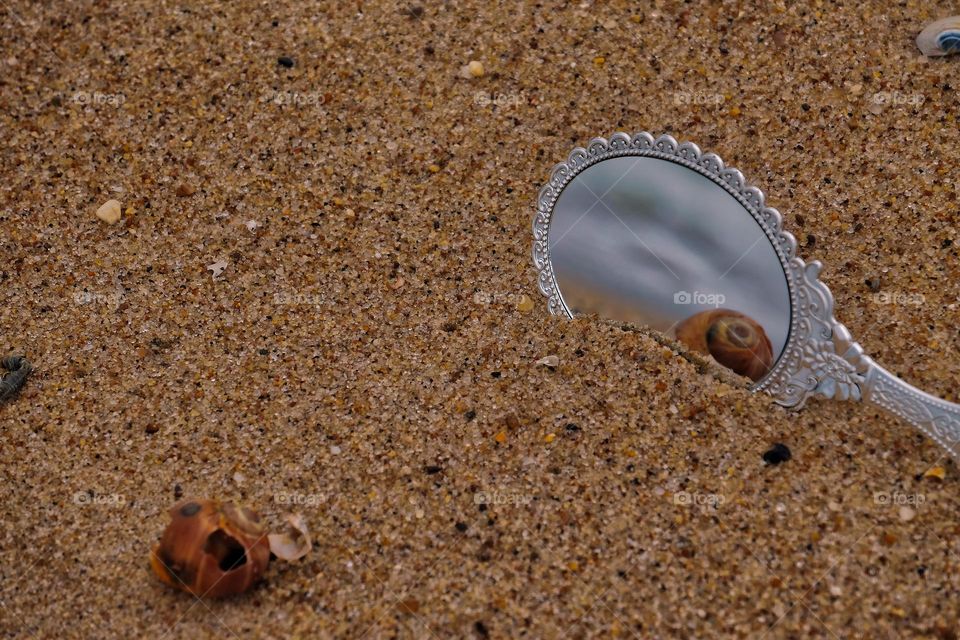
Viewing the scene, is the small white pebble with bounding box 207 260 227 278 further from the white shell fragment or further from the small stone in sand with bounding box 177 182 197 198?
the white shell fragment

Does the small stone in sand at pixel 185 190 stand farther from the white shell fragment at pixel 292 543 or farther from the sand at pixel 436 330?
the white shell fragment at pixel 292 543

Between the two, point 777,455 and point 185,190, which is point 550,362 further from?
point 185,190

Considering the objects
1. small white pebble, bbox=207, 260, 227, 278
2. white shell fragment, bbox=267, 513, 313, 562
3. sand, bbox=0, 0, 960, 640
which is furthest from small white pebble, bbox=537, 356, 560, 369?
small white pebble, bbox=207, 260, 227, 278

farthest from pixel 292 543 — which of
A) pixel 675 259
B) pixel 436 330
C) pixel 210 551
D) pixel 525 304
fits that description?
pixel 675 259

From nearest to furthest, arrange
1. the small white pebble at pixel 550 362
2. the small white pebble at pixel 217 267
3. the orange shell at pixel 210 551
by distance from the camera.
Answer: the orange shell at pixel 210 551, the small white pebble at pixel 550 362, the small white pebble at pixel 217 267

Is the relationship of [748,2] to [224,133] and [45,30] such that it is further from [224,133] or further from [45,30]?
[45,30]

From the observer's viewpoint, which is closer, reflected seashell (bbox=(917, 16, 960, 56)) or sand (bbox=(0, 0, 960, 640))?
sand (bbox=(0, 0, 960, 640))

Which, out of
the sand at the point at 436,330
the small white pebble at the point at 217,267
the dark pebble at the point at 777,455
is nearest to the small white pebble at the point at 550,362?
the sand at the point at 436,330
